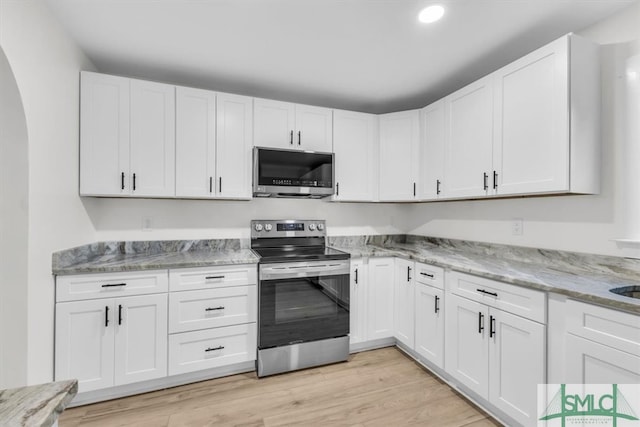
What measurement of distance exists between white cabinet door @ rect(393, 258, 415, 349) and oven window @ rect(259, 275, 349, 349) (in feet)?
1.63

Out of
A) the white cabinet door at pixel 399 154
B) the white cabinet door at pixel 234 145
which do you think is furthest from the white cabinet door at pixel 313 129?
the white cabinet door at pixel 399 154

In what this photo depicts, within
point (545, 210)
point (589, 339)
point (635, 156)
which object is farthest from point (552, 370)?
point (635, 156)

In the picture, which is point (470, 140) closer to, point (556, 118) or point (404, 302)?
point (556, 118)

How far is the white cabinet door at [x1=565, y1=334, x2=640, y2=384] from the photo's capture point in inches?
45.5

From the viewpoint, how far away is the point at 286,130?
2.63 m

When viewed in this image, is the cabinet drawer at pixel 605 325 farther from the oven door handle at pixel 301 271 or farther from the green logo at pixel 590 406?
the oven door handle at pixel 301 271

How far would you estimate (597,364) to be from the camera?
1263 millimetres

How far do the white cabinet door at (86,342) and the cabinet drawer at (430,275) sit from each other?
7.34 ft

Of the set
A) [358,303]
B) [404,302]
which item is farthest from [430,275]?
[358,303]

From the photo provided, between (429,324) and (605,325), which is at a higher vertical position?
(605,325)

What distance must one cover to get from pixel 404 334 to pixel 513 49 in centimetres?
236

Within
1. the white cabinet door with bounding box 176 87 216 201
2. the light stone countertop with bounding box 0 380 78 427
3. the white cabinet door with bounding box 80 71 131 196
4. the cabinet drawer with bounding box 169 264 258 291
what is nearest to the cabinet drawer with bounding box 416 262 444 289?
the cabinet drawer with bounding box 169 264 258 291

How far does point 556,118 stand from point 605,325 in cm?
112

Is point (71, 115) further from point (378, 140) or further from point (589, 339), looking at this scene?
point (589, 339)
